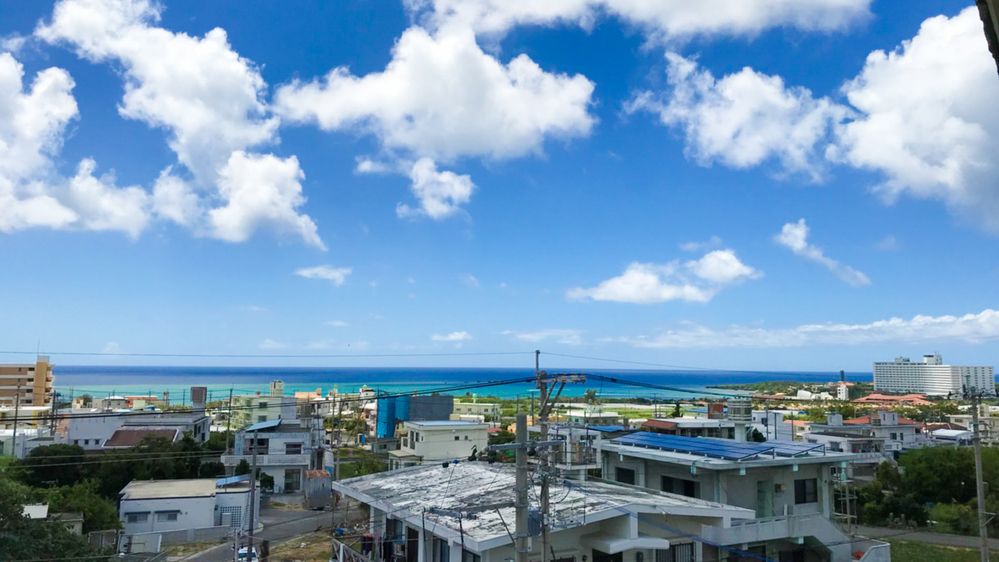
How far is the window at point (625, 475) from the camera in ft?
74.1

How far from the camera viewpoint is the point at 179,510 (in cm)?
2894

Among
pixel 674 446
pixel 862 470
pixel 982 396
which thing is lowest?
pixel 862 470

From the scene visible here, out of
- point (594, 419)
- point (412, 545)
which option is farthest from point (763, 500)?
point (594, 419)

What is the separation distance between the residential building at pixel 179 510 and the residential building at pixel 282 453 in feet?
25.6

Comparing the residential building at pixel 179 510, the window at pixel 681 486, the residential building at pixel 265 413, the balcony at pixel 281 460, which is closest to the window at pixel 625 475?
the window at pixel 681 486

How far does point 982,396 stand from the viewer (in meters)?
16.5

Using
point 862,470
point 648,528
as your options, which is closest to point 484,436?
point 862,470

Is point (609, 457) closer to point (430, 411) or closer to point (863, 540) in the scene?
point (863, 540)

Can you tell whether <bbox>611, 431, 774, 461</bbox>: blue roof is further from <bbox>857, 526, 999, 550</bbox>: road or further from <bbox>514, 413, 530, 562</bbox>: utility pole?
<bbox>857, 526, 999, 550</bbox>: road

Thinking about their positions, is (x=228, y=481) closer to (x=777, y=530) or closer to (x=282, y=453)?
(x=282, y=453)

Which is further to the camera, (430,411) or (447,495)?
(430,411)

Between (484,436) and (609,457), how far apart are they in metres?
27.9

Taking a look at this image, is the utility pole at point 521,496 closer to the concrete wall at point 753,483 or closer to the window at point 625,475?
the concrete wall at point 753,483

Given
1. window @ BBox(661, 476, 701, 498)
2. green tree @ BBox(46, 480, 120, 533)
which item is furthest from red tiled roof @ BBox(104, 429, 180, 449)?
window @ BBox(661, 476, 701, 498)
